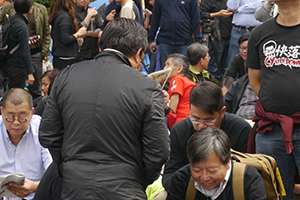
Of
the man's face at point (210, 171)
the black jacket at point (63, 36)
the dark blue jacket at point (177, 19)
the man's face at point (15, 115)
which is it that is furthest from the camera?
the dark blue jacket at point (177, 19)

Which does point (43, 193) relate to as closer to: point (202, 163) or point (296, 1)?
point (202, 163)

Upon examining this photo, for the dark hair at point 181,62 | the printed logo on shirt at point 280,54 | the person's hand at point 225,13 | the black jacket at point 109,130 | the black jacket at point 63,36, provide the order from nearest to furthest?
the black jacket at point 109,130 → the printed logo on shirt at point 280,54 → the dark hair at point 181,62 → the black jacket at point 63,36 → the person's hand at point 225,13

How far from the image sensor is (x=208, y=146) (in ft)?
7.59

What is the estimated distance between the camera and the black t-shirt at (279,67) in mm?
2674

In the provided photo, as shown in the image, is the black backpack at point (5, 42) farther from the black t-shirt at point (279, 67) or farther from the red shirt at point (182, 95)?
the black t-shirt at point (279, 67)

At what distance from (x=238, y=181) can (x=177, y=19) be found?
4.52 meters

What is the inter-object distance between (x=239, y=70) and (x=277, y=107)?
3329 millimetres

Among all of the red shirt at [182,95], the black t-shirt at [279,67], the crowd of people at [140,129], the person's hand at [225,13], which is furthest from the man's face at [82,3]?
the black t-shirt at [279,67]

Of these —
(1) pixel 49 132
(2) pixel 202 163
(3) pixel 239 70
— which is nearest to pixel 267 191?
(2) pixel 202 163

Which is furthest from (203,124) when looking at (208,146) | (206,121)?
(208,146)

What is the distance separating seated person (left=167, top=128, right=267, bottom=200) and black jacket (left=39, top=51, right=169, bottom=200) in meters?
0.20

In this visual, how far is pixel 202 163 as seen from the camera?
2287 mm

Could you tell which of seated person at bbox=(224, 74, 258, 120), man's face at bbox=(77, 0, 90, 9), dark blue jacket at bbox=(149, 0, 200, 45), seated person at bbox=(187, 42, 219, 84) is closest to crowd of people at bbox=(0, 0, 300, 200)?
seated person at bbox=(224, 74, 258, 120)

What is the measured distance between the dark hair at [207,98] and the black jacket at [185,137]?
21cm
